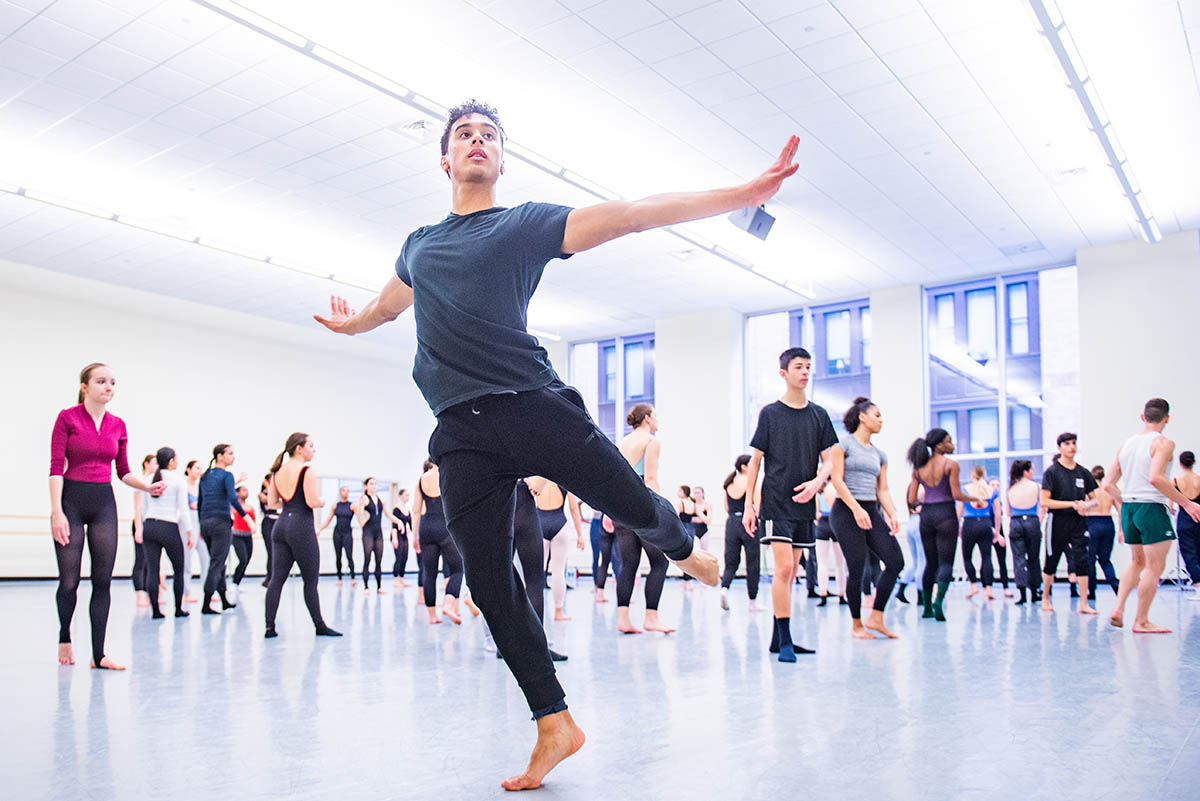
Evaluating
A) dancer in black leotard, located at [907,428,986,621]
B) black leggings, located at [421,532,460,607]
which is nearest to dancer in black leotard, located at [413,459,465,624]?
Answer: black leggings, located at [421,532,460,607]

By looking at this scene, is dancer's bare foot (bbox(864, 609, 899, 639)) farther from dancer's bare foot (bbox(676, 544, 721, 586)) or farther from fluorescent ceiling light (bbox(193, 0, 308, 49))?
fluorescent ceiling light (bbox(193, 0, 308, 49))

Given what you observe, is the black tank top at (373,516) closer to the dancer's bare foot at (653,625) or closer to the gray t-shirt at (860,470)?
the dancer's bare foot at (653,625)

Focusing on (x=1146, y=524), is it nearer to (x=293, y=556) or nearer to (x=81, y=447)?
(x=293, y=556)

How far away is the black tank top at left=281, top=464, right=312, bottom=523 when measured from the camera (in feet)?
20.7

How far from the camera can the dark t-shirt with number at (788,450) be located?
199 inches

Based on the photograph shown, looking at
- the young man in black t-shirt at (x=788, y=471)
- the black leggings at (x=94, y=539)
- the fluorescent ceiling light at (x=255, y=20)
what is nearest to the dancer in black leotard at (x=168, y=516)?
the black leggings at (x=94, y=539)

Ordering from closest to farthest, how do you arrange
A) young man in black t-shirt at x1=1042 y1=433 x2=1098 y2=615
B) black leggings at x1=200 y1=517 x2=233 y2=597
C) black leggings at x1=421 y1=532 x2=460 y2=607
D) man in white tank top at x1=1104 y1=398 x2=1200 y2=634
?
man in white tank top at x1=1104 y1=398 x2=1200 y2=634, black leggings at x1=421 y1=532 x2=460 y2=607, young man in black t-shirt at x1=1042 y1=433 x2=1098 y2=615, black leggings at x1=200 y1=517 x2=233 y2=597

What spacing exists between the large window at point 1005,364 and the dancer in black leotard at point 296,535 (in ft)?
40.6

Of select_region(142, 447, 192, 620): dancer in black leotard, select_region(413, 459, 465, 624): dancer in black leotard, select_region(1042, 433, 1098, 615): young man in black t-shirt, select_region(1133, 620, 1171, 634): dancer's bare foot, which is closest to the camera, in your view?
select_region(1133, 620, 1171, 634): dancer's bare foot

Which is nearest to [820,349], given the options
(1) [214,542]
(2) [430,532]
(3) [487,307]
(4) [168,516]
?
(2) [430,532]

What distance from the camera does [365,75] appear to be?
→ 8289 millimetres

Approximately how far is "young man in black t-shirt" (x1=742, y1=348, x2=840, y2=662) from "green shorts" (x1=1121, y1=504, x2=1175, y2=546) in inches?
80.5

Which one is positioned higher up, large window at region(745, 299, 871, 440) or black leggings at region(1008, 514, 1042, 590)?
large window at region(745, 299, 871, 440)

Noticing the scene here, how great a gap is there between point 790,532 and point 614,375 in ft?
51.6
